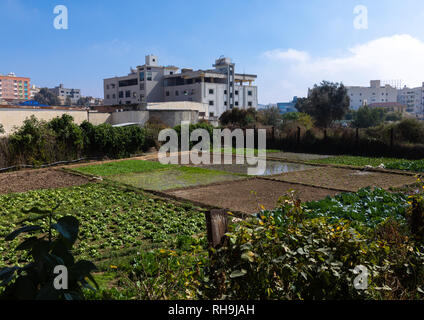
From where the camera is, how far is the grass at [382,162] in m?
→ 16.1

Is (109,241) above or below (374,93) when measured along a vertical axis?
below

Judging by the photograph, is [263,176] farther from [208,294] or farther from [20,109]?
[20,109]

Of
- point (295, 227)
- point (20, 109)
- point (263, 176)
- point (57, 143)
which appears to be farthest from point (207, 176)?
point (20, 109)

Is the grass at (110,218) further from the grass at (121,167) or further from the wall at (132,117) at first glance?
the wall at (132,117)

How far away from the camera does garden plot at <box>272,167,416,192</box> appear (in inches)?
488

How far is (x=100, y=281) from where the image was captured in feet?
15.3

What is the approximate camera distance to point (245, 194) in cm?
1115

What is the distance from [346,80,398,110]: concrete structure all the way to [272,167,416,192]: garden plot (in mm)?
118018

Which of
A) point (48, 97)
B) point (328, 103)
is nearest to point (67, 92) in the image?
point (48, 97)

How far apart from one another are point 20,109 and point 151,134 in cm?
881

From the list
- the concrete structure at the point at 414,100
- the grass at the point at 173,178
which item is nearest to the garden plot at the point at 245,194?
the grass at the point at 173,178

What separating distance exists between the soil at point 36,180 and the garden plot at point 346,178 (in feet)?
26.1

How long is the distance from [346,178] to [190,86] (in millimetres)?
55270
